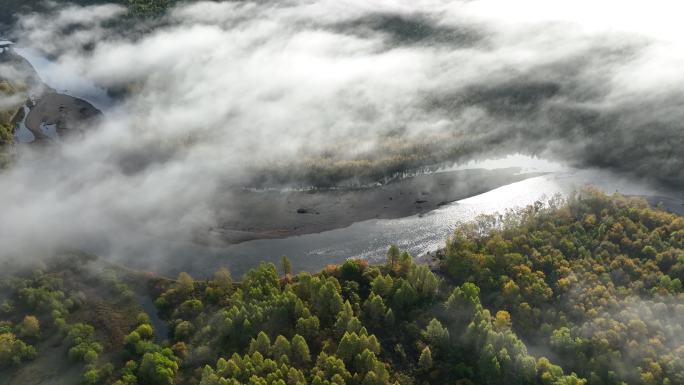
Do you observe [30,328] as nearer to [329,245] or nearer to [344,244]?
[329,245]

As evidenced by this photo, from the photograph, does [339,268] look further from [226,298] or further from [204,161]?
[204,161]

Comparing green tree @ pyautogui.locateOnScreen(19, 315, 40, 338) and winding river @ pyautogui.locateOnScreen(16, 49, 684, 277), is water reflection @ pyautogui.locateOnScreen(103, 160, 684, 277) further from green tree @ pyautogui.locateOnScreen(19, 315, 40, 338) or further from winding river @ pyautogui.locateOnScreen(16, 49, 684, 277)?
green tree @ pyautogui.locateOnScreen(19, 315, 40, 338)

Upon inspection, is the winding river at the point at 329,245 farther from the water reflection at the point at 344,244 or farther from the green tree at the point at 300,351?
the green tree at the point at 300,351

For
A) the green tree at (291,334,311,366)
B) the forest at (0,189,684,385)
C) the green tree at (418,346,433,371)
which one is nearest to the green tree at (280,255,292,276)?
the forest at (0,189,684,385)

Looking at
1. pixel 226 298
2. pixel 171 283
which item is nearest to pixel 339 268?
pixel 226 298

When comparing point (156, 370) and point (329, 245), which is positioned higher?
point (329, 245)

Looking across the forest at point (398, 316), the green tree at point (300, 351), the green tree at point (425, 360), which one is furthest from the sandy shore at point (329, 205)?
the green tree at point (425, 360)

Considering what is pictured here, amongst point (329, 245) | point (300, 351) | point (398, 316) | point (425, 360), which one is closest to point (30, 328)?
point (300, 351)
